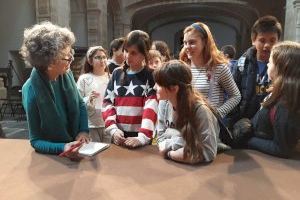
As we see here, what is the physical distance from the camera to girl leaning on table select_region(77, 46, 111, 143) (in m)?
3.29

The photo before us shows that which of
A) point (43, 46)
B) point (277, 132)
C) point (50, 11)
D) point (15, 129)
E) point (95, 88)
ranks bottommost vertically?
point (15, 129)

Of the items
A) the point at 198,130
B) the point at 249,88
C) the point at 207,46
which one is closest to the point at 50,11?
the point at 207,46

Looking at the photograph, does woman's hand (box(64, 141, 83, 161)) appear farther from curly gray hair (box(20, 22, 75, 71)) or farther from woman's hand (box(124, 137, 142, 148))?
curly gray hair (box(20, 22, 75, 71))

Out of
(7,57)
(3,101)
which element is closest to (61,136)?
(3,101)

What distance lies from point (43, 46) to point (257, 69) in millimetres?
1414

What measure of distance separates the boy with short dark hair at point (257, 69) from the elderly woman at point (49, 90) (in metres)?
1.13

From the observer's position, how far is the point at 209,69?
2.24 meters

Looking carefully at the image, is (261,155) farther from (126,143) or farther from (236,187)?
(126,143)

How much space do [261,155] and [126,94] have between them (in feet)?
3.20

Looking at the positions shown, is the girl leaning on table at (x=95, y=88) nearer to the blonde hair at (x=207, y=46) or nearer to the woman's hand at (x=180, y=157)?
the blonde hair at (x=207, y=46)

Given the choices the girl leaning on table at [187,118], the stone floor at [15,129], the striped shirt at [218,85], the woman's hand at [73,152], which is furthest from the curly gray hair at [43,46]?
the stone floor at [15,129]

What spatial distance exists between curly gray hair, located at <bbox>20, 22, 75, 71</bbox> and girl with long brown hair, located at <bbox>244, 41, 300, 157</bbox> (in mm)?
1184

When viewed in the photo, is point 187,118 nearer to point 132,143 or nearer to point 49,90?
point 132,143

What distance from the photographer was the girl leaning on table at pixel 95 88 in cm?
329
